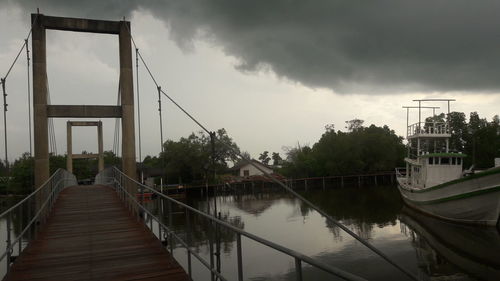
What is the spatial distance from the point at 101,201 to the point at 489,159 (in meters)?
65.3

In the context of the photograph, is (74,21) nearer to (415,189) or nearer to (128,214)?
(128,214)

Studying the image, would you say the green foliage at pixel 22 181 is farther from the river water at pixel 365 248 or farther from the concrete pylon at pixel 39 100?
the concrete pylon at pixel 39 100

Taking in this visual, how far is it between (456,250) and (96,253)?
18159mm

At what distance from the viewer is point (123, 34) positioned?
14.2m

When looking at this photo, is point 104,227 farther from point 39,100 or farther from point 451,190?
point 451,190

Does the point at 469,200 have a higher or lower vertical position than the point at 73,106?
lower

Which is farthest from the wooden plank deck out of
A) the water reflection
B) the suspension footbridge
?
the water reflection

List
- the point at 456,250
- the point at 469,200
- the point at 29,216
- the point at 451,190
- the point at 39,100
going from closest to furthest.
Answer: the point at 29,216 → the point at 39,100 → the point at 456,250 → the point at 469,200 → the point at 451,190

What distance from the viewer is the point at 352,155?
68.7 meters

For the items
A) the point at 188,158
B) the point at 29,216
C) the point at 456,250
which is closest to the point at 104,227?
the point at 29,216

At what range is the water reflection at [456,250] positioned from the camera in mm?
16266

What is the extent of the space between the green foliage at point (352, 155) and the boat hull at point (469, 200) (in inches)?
1698

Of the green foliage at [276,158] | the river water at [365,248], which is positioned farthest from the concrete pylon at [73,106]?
the green foliage at [276,158]

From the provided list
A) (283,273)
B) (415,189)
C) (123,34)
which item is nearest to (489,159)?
(415,189)
